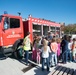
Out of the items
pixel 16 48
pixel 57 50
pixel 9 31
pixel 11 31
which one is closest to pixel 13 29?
pixel 11 31

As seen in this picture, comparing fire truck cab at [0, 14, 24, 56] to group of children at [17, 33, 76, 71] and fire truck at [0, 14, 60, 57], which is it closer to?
fire truck at [0, 14, 60, 57]

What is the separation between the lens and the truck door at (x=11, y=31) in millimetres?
8359

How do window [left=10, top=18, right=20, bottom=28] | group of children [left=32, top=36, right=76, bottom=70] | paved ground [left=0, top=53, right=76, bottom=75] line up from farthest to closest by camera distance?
window [left=10, top=18, right=20, bottom=28], group of children [left=32, top=36, right=76, bottom=70], paved ground [left=0, top=53, right=76, bottom=75]

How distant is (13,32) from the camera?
8742mm

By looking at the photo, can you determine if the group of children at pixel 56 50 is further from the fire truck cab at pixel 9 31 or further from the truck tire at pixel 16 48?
the fire truck cab at pixel 9 31

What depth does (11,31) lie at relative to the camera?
28.3 feet

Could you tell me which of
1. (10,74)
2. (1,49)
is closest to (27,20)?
(1,49)

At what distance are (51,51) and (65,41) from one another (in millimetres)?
1036

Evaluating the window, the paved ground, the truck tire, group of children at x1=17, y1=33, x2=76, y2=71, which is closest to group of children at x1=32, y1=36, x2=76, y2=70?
group of children at x1=17, y1=33, x2=76, y2=71

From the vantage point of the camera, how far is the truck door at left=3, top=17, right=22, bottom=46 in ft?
27.4

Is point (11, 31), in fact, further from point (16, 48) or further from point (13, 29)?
point (16, 48)

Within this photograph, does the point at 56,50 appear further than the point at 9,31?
No

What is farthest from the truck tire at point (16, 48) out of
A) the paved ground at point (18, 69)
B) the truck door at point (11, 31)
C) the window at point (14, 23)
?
the window at point (14, 23)

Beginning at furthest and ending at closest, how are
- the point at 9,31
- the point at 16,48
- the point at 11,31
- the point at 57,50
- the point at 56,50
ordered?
the point at 16,48, the point at 11,31, the point at 9,31, the point at 57,50, the point at 56,50
